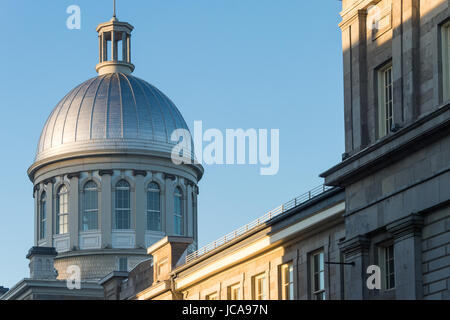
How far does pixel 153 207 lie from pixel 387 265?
207 feet

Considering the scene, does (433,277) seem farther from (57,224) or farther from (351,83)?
(57,224)

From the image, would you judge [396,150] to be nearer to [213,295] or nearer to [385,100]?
[385,100]

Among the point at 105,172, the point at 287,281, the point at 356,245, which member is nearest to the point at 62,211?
the point at 105,172

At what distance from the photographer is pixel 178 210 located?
95.6 m

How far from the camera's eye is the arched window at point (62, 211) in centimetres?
9338

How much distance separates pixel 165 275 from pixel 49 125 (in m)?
39.0

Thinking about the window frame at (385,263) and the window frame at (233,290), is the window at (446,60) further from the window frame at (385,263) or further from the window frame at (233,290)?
the window frame at (233,290)

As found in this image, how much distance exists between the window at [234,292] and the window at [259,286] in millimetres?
1414

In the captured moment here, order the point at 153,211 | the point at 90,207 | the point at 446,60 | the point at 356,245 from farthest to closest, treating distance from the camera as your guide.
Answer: the point at 153,211
the point at 90,207
the point at 356,245
the point at 446,60

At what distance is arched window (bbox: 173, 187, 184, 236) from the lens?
9469 cm

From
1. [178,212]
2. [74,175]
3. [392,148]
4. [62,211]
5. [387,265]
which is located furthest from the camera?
[178,212]

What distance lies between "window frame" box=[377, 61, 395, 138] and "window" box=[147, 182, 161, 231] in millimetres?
61247
